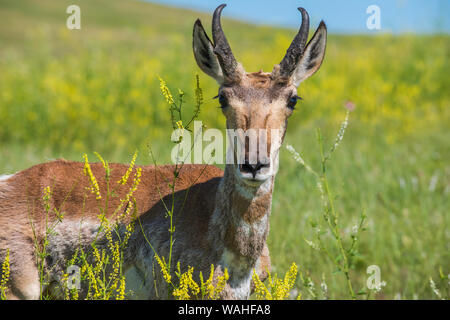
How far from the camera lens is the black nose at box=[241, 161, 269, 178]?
3.12m

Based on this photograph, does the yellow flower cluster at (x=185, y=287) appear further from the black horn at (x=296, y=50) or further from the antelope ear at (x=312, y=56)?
the antelope ear at (x=312, y=56)

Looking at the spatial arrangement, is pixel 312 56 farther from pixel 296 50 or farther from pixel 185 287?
pixel 185 287

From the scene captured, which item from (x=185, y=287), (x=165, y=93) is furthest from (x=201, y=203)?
(x=165, y=93)

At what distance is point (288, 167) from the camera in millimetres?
8391

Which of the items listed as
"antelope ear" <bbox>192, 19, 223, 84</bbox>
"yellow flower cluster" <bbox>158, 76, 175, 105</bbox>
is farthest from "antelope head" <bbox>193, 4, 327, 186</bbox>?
"yellow flower cluster" <bbox>158, 76, 175, 105</bbox>

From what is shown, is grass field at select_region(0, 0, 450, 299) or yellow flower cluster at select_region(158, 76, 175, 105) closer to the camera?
yellow flower cluster at select_region(158, 76, 175, 105)

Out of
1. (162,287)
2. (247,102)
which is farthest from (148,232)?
(247,102)

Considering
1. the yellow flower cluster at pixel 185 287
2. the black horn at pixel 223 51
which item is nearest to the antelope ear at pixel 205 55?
the black horn at pixel 223 51

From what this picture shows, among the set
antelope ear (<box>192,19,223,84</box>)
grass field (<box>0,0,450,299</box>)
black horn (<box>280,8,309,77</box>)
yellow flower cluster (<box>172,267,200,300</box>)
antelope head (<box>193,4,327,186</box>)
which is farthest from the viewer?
grass field (<box>0,0,450,299</box>)

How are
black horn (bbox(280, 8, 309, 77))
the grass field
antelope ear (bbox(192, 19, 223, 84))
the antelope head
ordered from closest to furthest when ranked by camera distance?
the antelope head, black horn (bbox(280, 8, 309, 77)), antelope ear (bbox(192, 19, 223, 84)), the grass field

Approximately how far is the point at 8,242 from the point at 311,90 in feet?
32.8

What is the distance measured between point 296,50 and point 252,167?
1.05 m

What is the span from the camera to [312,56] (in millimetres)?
3980

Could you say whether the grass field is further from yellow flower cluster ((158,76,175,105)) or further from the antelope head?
yellow flower cluster ((158,76,175,105))
